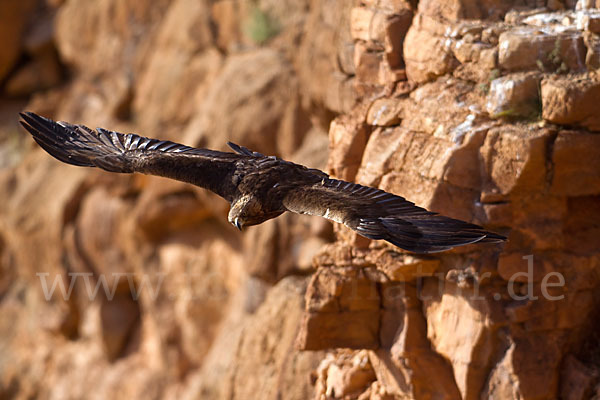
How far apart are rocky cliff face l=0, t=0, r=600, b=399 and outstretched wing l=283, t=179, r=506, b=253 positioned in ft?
2.15

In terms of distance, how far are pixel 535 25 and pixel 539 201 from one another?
Result: 1288 millimetres

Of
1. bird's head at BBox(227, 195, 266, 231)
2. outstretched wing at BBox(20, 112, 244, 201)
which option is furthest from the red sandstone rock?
outstretched wing at BBox(20, 112, 244, 201)

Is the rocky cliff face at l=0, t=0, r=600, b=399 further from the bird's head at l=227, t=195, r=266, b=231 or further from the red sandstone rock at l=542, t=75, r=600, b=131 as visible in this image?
the bird's head at l=227, t=195, r=266, b=231

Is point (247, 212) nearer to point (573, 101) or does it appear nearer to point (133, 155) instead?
point (133, 155)

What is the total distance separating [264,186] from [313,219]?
3527mm

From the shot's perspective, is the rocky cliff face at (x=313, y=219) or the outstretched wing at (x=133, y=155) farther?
the outstretched wing at (x=133, y=155)

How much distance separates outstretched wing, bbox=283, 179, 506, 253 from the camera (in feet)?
15.9

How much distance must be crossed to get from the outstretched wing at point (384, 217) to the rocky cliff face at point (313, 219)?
2.15 ft

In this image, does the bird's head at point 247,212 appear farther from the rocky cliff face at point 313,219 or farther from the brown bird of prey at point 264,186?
the rocky cliff face at point 313,219

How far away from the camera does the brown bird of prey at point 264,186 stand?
16.2 ft

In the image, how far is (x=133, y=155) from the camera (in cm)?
638

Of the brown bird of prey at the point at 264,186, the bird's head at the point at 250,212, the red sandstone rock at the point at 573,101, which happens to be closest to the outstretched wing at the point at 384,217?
the brown bird of prey at the point at 264,186

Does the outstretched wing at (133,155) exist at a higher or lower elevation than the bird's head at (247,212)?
higher

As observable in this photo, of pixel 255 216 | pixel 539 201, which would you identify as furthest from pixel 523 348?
pixel 255 216
